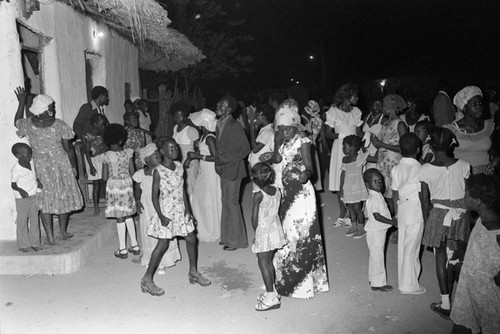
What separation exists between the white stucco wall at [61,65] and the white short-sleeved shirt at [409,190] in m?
→ 4.81

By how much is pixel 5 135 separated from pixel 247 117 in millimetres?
7470

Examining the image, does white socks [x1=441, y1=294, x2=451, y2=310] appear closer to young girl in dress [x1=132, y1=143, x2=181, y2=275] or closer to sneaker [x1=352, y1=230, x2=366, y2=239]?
sneaker [x1=352, y1=230, x2=366, y2=239]

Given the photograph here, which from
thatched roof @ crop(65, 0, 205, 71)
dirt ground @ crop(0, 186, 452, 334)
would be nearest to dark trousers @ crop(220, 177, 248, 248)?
dirt ground @ crop(0, 186, 452, 334)

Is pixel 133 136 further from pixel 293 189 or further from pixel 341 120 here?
pixel 293 189

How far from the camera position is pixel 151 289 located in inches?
195

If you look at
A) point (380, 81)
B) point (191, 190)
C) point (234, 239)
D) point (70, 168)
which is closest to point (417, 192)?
point (234, 239)

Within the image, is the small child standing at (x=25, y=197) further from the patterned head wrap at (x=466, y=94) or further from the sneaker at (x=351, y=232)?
the patterned head wrap at (x=466, y=94)

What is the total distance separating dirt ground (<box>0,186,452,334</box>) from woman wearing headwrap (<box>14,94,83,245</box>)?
84 centimetres

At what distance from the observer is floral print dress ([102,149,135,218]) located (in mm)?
6012

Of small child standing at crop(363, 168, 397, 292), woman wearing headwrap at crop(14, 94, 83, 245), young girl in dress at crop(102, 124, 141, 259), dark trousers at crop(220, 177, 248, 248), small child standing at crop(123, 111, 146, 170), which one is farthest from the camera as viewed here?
small child standing at crop(123, 111, 146, 170)

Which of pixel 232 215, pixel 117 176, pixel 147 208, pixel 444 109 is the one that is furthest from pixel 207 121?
pixel 444 109

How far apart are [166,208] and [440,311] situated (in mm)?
2805

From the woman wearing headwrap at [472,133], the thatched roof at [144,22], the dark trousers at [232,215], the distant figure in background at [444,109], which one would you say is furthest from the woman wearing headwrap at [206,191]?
the distant figure in background at [444,109]

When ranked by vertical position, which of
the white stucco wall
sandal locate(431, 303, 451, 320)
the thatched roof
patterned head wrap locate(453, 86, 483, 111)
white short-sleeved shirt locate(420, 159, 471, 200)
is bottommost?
sandal locate(431, 303, 451, 320)
